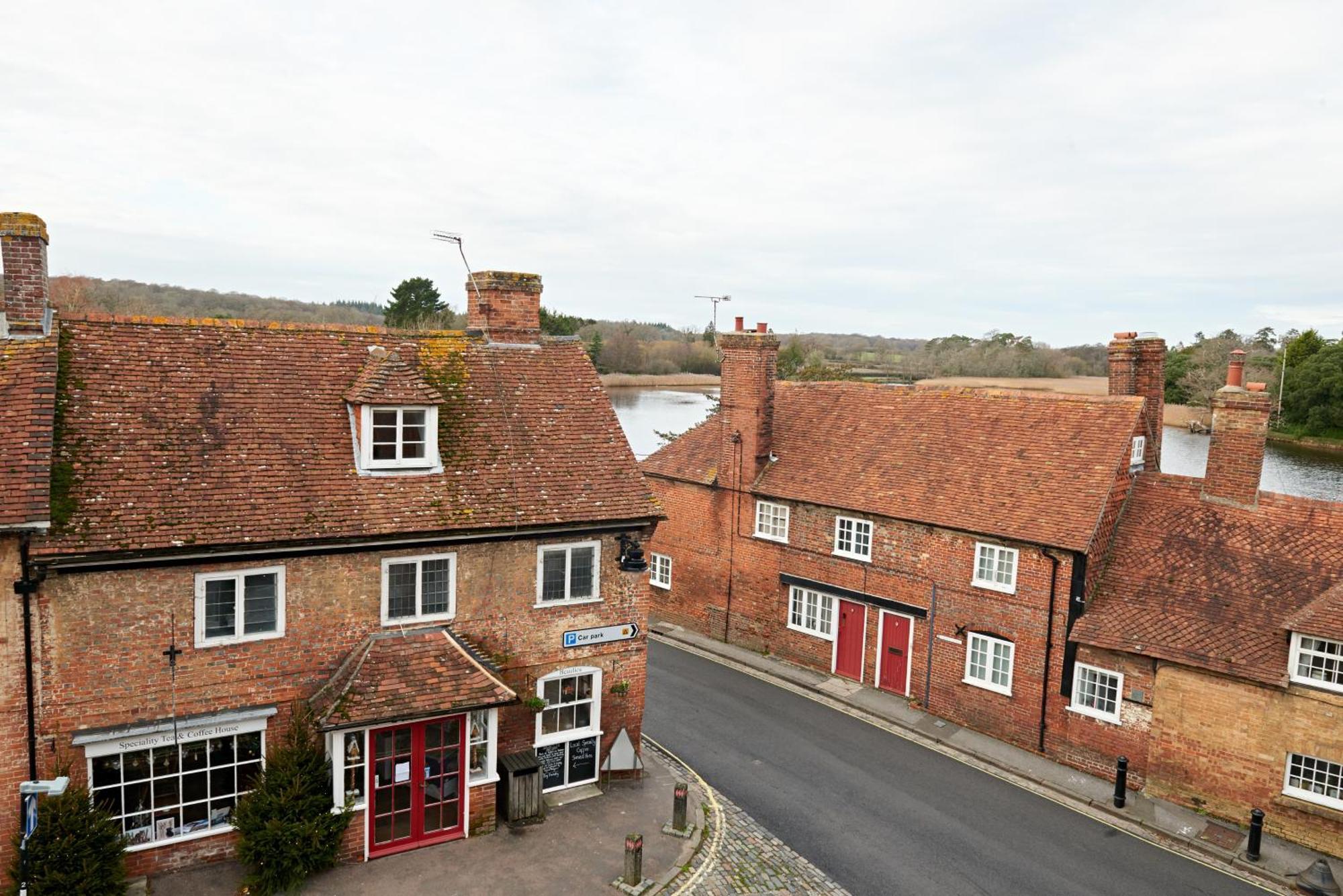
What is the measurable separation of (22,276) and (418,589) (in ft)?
24.3

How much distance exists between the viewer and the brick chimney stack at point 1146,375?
2083 cm

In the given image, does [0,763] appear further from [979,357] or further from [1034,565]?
[979,357]

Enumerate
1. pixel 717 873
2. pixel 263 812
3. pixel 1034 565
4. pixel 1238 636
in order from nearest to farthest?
pixel 263 812, pixel 717 873, pixel 1238 636, pixel 1034 565

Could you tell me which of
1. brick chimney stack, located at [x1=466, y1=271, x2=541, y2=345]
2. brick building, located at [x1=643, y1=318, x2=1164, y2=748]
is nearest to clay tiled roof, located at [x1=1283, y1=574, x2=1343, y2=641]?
brick building, located at [x1=643, y1=318, x2=1164, y2=748]

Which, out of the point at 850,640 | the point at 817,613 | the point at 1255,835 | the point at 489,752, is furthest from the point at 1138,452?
the point at 489,752

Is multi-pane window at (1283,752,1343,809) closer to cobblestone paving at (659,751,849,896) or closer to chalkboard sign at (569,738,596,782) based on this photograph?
cobblestone paving at (659,751,849,896)

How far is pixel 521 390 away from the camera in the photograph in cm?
1602

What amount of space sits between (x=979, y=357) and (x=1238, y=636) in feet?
180

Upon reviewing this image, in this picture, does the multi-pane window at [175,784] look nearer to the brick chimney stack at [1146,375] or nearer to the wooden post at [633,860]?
the wooden post at [633,860]

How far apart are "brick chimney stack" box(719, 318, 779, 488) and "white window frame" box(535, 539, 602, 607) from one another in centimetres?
1001

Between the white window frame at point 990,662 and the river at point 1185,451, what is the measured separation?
18744mm

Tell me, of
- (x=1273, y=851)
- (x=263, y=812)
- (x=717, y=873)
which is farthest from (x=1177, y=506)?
(x=263, y=812)

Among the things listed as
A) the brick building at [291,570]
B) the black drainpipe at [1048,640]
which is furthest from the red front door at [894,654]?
the brick building at [291,570]

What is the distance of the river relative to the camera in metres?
47.8
